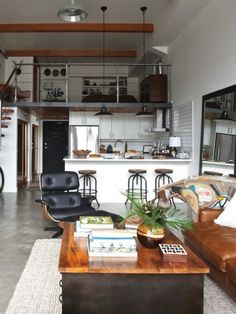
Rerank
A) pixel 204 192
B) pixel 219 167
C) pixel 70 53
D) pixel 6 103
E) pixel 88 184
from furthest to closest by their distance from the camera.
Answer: pixel 70 53 < pixel 6 103 < pixel 88 184 < pixel 219 167 < pixel 204 192

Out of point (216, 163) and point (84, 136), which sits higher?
point (84, 136)

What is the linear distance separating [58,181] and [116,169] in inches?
91.9

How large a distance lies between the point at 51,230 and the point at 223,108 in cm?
314

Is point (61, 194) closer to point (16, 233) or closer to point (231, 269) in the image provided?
point (16, 233)

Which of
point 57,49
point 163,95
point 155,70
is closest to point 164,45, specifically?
point 155,70

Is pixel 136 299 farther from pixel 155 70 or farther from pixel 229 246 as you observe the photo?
pixel 155 70

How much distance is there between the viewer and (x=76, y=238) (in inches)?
97.5

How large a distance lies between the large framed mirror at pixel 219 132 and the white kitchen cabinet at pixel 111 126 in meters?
4.44

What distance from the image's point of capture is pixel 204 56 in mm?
5742

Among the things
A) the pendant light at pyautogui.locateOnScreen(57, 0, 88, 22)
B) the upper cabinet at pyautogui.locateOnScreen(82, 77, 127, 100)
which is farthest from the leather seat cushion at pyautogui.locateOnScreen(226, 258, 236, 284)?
the upper cabinet at pyautogui.locateOnScreen(82, 77, 127, 100)

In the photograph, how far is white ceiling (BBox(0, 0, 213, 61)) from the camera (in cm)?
620

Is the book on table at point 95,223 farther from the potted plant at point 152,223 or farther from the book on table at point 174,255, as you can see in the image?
the book on table at point 174,255

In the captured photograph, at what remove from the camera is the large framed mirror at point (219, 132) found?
179 inches

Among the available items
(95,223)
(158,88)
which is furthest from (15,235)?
(158,88)
